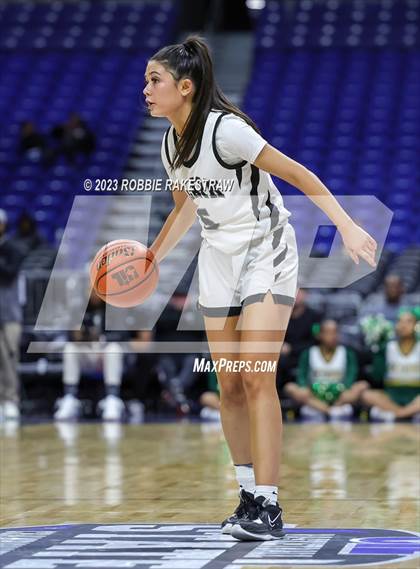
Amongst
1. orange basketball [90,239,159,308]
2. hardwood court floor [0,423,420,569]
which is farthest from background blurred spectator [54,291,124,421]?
orange basketball [90,239,159,308]

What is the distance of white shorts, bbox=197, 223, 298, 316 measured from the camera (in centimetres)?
419

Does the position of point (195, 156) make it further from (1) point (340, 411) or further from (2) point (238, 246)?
(1) point (340, 411)

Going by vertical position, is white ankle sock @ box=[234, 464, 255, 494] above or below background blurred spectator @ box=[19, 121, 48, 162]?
below

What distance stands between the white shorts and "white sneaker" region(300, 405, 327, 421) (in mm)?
7301

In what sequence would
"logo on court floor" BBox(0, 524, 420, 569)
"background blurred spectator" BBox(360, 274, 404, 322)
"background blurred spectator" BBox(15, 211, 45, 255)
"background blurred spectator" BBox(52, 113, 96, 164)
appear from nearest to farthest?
"logo on court floor" BBox(0, 524, 420, 569)
"background blurred spectator" BBox(360, 274, 404, 322)
"background blurred spectator" BBox(15, 211, 45, 255)
"background blurred spectator" BBox(52, 113, 96, 164)

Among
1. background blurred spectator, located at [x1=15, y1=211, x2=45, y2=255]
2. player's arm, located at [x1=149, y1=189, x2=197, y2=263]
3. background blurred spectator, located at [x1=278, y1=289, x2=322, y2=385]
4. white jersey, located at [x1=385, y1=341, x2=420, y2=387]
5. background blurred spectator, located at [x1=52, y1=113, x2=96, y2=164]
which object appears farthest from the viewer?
background blurred spectator, located at [x1=52, y1=113, x2=96, y2=164]

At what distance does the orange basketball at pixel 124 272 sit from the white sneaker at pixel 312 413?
7.00 m

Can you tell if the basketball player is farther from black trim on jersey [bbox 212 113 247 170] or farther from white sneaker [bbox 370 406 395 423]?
white sneaker [bbox 370 406 395 423]

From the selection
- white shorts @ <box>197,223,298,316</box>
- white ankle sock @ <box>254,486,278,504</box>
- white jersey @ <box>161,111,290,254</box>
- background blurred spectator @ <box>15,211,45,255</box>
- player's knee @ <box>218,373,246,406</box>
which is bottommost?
white ankle sock @ <box>254,486,278,504</box>

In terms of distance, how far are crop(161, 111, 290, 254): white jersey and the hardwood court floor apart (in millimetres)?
1118

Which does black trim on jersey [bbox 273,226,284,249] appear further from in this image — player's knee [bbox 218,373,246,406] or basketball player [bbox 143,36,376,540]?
player's knee [bbox 218,373,246,406]

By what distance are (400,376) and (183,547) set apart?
774cm

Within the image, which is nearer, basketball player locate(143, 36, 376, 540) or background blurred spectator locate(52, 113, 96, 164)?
basketball player locate(143, 36, 376, 540)

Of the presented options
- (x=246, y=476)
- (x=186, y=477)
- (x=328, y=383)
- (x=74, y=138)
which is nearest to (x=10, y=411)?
(x=328, y=383)
